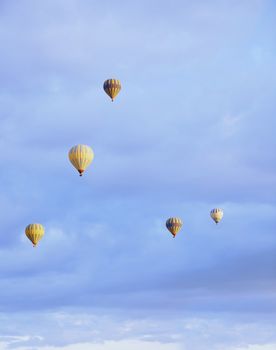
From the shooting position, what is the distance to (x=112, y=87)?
650 feet

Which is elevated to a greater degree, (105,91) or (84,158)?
(105,91)

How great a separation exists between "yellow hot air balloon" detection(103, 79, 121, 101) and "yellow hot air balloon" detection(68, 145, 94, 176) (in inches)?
542

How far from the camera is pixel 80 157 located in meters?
187

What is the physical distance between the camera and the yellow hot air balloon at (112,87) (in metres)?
197

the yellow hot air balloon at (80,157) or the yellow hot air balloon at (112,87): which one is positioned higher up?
the yellow hot air balloon at (112,87)

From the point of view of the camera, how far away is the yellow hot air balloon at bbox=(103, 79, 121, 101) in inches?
7768

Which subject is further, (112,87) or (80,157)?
(112,87)

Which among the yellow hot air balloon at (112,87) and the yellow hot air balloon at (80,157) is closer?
the yellow hot air balloon at (80,157)

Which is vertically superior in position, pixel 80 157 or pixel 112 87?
pixel 112 87

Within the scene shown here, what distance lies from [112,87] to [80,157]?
18.1m

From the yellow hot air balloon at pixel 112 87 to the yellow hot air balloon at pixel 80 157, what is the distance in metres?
13.8

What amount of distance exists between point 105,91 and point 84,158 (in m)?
17.0

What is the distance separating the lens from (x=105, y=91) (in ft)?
650

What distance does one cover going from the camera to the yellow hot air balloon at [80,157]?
187000 millimetres
